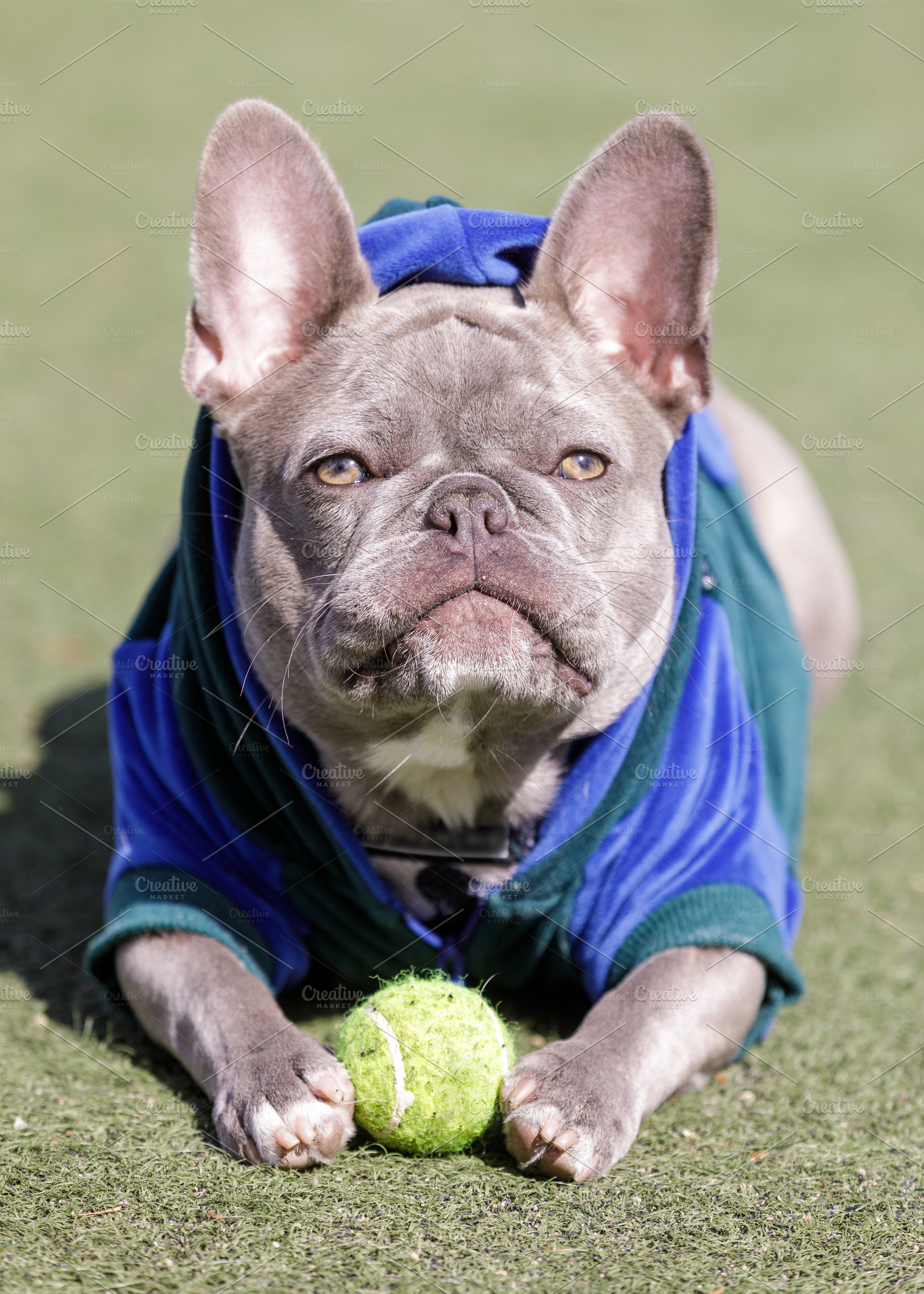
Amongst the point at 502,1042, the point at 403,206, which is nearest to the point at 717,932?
the point at 502,1042

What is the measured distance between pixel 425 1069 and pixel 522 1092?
0.80 ft

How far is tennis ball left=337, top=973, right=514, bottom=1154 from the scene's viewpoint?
2.85 meters

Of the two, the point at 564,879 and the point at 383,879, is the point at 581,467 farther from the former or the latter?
the point at 383,879

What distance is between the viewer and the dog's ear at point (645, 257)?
3543 mm

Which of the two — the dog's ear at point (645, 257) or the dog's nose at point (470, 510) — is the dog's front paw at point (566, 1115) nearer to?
the dog's nose at point (470, 510)

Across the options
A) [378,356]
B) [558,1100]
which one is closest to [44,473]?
[378,356]

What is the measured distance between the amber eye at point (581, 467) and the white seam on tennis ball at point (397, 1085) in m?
1.41

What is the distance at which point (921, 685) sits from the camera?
20.0 ft

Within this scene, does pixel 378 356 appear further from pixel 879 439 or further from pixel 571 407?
pixel 879 439

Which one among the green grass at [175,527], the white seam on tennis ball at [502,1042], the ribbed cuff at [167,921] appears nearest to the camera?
the green grass at [175,527]

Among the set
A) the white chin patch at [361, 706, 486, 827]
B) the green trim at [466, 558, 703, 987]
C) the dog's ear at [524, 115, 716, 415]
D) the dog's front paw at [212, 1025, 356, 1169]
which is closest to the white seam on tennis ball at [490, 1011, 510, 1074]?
the dog's front paw at [212, 1025, 356, 1169]

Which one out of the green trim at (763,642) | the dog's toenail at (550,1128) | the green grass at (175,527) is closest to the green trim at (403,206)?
the green grass at (175,527)

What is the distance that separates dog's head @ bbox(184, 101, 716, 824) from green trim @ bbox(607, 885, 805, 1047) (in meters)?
0.47

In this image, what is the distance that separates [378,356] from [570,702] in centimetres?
106
